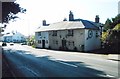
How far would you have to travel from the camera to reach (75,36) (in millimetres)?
54125

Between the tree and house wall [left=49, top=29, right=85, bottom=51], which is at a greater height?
the tree

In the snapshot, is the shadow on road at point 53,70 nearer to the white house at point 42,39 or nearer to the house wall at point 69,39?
the house wall at point 69,39

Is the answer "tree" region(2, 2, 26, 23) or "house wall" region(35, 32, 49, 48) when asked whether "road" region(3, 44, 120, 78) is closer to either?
"tree" region(2, 2, 26, 23)

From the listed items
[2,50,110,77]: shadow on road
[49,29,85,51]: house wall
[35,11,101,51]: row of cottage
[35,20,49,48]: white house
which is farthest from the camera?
[35,20,49,48]: white house

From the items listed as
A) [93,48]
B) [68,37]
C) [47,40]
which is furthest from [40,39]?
[93,48]

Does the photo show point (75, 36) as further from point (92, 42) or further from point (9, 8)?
point (9, 8)

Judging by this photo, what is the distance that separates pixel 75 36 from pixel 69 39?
8.41 feet

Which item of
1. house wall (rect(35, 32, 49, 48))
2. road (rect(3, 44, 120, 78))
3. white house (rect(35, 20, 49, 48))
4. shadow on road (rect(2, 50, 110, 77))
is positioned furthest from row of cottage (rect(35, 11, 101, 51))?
shadow on road (rect(2, 50, 110, 77))

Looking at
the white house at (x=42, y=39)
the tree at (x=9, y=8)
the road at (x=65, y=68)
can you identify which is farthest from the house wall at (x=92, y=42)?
the tree at (x=9, y=8)

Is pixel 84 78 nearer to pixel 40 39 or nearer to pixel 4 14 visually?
pixel 4 14

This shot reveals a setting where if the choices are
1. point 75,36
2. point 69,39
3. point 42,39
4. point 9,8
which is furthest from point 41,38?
point 9,8

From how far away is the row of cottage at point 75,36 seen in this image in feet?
171

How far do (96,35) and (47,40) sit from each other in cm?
1669

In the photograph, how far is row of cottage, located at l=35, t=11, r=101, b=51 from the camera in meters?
52.1
